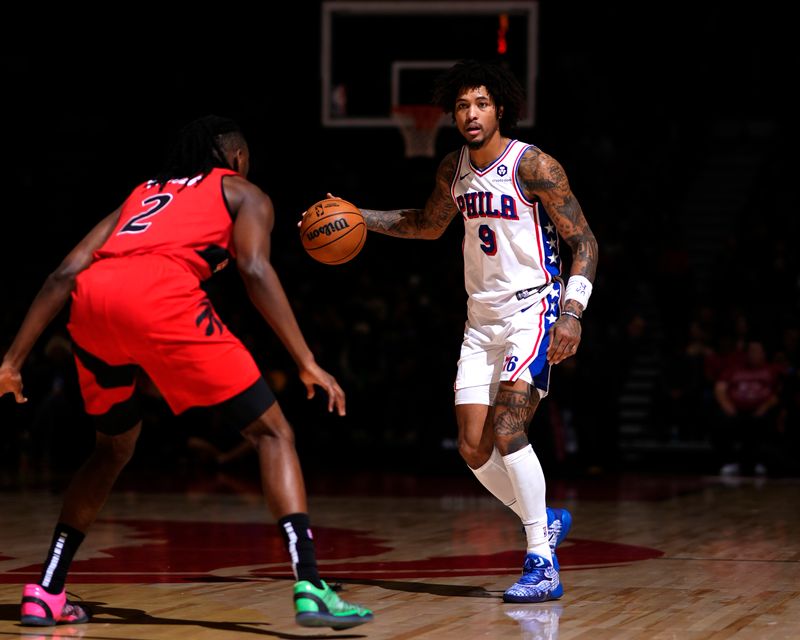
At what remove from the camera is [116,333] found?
14.4 ft

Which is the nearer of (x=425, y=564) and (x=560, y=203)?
(x=560, y=203)

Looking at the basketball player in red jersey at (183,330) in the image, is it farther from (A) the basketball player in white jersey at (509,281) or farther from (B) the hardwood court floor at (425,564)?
(A) the basketball player in white jersey at (509,281)

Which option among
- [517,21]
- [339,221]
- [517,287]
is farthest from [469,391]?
[517,21]

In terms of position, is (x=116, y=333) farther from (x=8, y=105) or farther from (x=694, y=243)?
(x=8, y=105)

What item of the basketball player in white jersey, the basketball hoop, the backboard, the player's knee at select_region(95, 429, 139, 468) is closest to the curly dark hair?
the basketball player in white jersey

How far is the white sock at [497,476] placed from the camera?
18.5 ft

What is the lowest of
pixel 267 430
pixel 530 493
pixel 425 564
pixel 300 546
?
pixel 425 564

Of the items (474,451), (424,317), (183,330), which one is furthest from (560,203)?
(424,317)

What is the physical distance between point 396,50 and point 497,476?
9.23 metres

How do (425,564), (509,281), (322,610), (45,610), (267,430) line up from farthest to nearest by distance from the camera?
(425,564) → (509,281) → (45,610) → (267,430) → (322,610)

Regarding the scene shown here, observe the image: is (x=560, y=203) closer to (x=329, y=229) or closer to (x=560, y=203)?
(x=560, y=203)

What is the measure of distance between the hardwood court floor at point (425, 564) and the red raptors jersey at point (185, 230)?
127 cm

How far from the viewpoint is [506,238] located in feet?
18.2

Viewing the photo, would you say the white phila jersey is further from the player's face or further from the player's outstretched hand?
the player's outstretched hand
